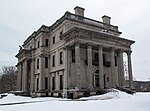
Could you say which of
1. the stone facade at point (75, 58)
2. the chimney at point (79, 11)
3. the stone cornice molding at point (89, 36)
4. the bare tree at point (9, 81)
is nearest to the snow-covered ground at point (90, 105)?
the stone facade at point (75, 58)

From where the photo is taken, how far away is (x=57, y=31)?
1441 inches

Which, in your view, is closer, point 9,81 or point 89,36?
point 89,36

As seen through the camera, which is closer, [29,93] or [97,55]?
[97,55]

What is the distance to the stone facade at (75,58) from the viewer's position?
3014cm

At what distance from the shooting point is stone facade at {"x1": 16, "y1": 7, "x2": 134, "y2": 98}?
30.1 metres

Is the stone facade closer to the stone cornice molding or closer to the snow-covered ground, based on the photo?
the stone cornice molding

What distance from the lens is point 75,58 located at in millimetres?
29578

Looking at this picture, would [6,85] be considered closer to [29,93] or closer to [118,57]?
[29,93]

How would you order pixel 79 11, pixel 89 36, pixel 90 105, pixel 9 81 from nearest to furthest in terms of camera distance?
pixel 90 105 → pixel 89 36 → pixel 79 11 → pixel 9 81

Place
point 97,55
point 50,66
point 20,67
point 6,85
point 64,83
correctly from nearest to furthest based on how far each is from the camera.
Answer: point 64,83
point 97,55
point 50,66
point 20,67
point 6,85

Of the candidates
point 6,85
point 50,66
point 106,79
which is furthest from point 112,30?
point 6,85

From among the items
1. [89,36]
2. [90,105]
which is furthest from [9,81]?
[90,105]

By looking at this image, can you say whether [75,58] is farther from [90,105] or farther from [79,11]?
[90,105]

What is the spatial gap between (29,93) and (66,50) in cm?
1584
